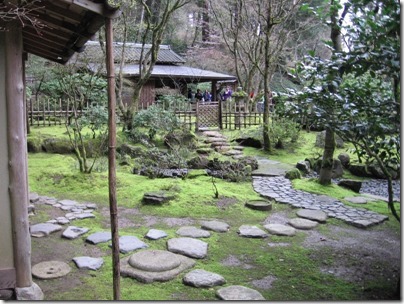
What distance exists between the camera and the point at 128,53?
16922mm

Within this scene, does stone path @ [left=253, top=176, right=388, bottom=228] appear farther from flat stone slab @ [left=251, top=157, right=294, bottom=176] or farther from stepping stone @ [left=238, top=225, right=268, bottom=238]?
stepping stone @ [left=238, top=225, right=268, bottom=238]

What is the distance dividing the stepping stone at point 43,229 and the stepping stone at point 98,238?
1.93 ft

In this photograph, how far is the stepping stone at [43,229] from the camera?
494 centimetres

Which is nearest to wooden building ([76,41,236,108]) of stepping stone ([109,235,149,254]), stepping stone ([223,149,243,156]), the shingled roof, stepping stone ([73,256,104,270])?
the shingled roof

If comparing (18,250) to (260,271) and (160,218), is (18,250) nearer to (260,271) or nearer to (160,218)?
(260,271)

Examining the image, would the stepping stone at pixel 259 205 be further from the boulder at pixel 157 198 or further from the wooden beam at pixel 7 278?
the wooden beam at pixel 7 278

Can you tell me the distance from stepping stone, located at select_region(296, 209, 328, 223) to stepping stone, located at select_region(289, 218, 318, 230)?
167 mm

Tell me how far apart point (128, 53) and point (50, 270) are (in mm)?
14272

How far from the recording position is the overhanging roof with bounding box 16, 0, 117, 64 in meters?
2.78

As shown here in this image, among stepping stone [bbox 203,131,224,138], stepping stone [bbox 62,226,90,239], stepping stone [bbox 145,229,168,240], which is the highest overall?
stepping stone [bbox 203,131,224,138]

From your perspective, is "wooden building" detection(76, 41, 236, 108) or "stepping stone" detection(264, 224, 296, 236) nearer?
"stepping stone" detection(264, 224, 296, 236)

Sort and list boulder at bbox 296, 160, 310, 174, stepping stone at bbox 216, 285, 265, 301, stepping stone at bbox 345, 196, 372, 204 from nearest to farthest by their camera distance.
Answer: stepping stone at bbox 216, 285, 265, 301
stepping stone at bbox 345, 196, 372, 204
boulder at bbox 296, 160, 310, 174

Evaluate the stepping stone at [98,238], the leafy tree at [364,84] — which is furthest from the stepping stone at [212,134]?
the leafy tree at [364,84]

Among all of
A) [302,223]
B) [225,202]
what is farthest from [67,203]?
[302,223]
